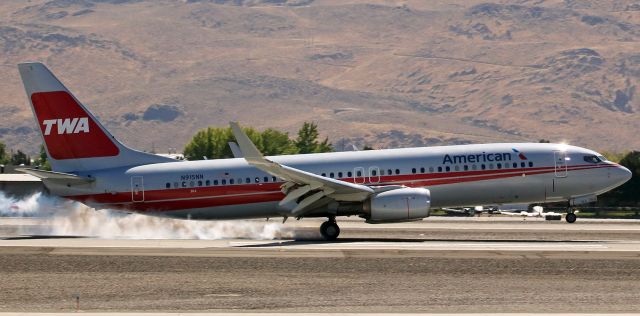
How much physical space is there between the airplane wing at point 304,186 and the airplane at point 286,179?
0.08m

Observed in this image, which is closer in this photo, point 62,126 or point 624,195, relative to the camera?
point 62,126

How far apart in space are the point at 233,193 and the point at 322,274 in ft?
51.8

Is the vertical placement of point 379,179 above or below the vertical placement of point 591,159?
below

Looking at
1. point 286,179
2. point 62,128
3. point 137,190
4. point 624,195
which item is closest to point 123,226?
point 137,190

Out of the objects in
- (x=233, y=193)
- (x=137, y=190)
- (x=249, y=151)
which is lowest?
(x=233, y=193)

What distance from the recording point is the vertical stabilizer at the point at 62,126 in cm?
5881

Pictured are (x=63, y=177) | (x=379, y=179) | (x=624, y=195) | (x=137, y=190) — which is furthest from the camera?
(x=624, y=195)

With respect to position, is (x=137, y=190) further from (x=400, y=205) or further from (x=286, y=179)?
(x=400, y=205)

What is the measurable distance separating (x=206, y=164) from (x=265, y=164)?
5904 mm

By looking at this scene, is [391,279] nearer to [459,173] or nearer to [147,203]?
[459,173]

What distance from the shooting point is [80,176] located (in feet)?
192

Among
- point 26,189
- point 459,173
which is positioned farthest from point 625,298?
point 26,189

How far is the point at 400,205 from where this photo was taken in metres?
55.1

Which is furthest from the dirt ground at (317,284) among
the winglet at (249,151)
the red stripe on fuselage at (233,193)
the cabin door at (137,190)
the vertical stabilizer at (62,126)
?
the vertical stabilizer at (62,126)
